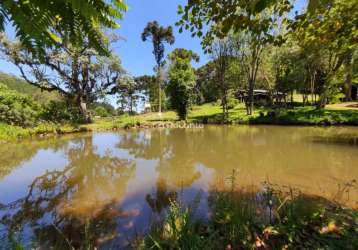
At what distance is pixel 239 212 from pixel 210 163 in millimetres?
4019

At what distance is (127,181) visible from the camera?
5.16 metres

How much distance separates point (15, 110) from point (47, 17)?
56.4 feet

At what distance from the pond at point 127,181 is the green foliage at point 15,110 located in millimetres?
7217

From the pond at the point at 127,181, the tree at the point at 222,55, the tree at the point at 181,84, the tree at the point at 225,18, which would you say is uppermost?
the tree at the point at 222,55

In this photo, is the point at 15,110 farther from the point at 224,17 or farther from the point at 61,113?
the point at 224,17

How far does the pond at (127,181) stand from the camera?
Answer: 312cm

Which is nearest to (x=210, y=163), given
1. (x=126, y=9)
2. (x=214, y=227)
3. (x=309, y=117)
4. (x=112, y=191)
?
(x=112, y=191)

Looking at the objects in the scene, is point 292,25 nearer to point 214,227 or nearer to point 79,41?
point 79,41

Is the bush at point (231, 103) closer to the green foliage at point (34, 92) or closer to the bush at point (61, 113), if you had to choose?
the bush at point (61, 113)

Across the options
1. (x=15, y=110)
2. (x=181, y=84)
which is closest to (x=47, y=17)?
(x=15, y=110)

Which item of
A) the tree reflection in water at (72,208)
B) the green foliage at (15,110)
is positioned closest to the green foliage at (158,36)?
the green foliage at (15,110)

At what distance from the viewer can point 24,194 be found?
4.41m

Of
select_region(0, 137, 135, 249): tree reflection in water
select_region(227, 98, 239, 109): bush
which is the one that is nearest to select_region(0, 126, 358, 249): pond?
select_region(0, 137, 135, 249): tree reflection in water

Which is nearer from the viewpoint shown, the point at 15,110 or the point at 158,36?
the point at 15,110
